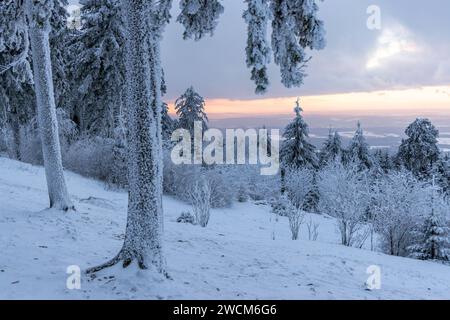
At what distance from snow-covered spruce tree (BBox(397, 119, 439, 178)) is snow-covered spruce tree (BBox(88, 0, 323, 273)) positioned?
3603cm

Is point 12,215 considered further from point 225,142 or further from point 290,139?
point 225,142

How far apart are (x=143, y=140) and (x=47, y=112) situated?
198 inches

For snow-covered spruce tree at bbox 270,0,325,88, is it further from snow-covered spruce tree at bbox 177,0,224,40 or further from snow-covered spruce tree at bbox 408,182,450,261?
snow-covered spruce tree at bbox 408,182,450,261

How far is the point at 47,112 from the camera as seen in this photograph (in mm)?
10328

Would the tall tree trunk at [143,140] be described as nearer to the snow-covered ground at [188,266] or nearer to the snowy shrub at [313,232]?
the snow-covered ground at [188,266]

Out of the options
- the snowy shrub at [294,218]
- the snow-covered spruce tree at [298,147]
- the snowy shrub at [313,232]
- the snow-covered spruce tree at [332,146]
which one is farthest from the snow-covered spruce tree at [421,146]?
the snowy shrub at [294,218]

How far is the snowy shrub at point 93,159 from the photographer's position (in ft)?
79.2

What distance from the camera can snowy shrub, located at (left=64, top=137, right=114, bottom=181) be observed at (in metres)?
24.1

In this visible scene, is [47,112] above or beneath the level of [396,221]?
above

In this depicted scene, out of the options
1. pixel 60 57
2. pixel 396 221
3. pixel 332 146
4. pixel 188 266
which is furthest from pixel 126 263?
pixel 332 146

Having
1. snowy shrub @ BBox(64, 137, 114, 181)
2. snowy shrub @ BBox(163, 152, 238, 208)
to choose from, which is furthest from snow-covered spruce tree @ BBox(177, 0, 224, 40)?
snowy shrub @ BBox(64, 137, 114, 181)

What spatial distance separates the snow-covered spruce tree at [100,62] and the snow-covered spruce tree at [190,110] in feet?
45.1

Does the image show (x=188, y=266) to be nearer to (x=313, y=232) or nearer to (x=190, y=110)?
(x=313, y=232)
